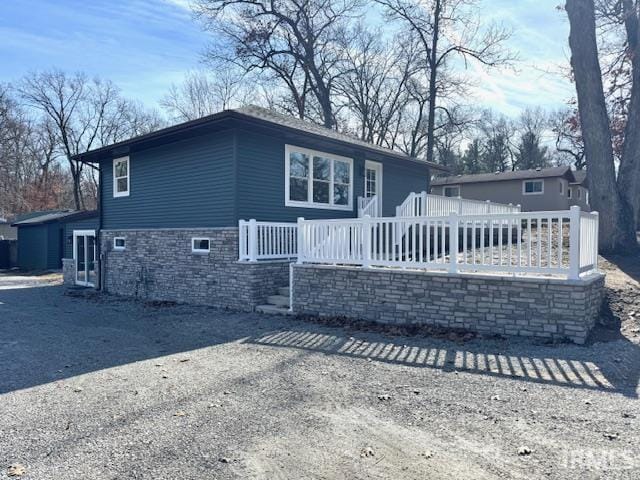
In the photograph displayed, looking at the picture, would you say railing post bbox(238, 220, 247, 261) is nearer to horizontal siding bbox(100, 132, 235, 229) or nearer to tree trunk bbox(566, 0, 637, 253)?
horizontal siding bbox(100, 132, 235, 229)

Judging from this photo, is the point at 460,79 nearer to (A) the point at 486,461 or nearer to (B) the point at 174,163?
(B) the point at 174,163

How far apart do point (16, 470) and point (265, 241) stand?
6981 mm

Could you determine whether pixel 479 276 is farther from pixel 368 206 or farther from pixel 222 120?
pixel 368 206

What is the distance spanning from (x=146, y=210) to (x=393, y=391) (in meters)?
9.74

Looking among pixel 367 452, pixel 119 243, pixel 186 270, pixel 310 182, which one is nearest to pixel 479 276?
pixel 367 452

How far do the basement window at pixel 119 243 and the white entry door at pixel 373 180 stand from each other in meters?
7.11

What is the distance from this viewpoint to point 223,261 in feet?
32.7

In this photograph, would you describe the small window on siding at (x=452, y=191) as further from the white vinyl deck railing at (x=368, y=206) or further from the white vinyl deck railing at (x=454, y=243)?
the white vinyl deck railing at (x=454, y=243)

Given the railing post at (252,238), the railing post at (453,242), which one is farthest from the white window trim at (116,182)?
the railing post at (453,242)

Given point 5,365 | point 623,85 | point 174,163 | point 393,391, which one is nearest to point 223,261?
point 174,163

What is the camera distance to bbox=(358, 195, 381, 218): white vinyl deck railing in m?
12.6

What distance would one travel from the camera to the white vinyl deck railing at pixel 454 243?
6242 millimetres

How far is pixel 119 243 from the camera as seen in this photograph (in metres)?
13.2

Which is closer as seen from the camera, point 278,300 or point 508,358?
point 508,358
